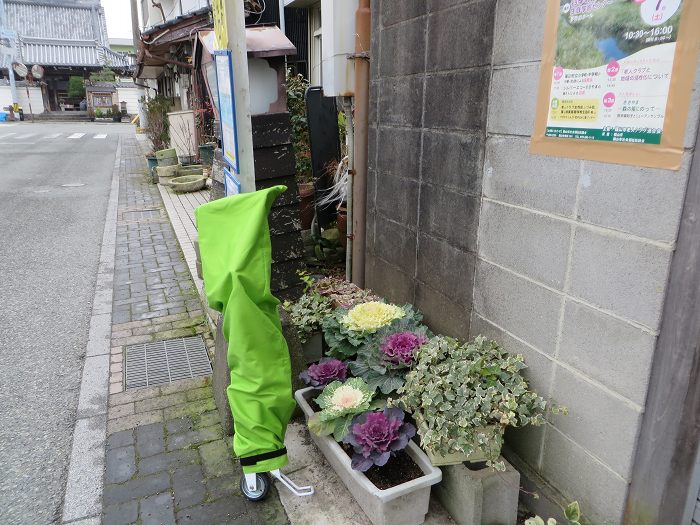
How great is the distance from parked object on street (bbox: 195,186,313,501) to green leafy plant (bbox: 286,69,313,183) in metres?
4.57

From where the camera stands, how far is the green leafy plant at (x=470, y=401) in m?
2.57

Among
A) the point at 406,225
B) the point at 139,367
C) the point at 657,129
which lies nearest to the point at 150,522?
the point at 139,367

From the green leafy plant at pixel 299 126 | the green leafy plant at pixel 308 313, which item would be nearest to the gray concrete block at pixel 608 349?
the green leafy plant at pixel 308 313

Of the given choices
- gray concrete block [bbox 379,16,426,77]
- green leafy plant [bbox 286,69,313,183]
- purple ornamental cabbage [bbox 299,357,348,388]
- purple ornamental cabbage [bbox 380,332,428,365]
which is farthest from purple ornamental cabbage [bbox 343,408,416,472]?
green leafy plant [bbox 286,69,313,183]

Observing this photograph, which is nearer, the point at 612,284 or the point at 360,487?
the point at 612,284

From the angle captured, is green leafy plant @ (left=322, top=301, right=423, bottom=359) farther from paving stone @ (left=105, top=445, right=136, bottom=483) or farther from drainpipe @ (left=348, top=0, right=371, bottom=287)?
paving stone @ (left=105, top=445, right=136, bottom=483)

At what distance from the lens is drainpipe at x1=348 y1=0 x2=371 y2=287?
14.4 ft

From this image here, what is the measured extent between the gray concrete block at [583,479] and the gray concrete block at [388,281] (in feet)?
5.03

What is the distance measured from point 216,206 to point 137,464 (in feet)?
5.47

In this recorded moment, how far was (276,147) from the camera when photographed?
3.97m

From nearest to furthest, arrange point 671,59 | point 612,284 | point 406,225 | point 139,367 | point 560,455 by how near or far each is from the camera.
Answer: point 671,59 < point 612,284 < point 560,455 < point 406,225 < point 139,367

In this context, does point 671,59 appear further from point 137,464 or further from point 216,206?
point 137,464

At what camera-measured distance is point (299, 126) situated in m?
7.95

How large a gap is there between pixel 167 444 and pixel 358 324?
1.45 meters
